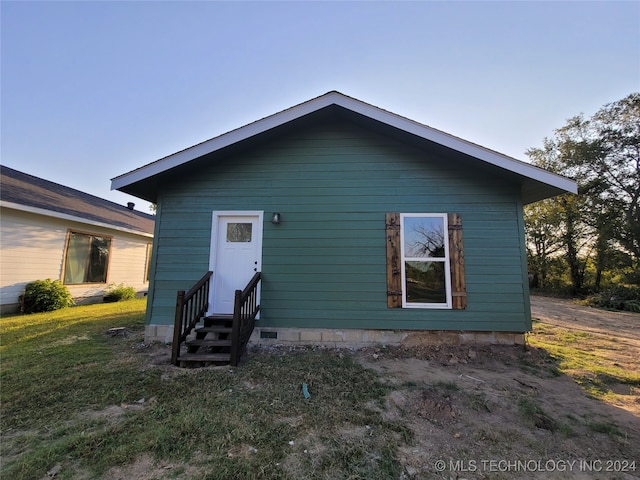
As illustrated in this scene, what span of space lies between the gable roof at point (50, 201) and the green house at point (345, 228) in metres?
4.27

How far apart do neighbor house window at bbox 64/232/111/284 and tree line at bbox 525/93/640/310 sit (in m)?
20.4

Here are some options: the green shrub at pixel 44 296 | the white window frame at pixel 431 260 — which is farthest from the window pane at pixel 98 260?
the white window frame at pixel 431 260

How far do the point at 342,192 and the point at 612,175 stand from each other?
17652 mm

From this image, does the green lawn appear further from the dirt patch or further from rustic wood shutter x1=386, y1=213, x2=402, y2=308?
rustic wood shutter x1=386, y1=213, x2=402, y2=308

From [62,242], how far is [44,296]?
162 centimetres

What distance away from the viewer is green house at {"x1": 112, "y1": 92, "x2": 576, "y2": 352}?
4.53m

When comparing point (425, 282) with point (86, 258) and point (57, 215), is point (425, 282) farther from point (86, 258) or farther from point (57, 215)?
point (86, 258)

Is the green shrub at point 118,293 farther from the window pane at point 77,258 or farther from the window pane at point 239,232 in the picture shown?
→ the window pane at point 239,232

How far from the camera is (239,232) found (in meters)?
4.97

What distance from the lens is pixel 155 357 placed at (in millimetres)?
4051

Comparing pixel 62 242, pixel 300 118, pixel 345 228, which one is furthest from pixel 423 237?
pixel 62 242

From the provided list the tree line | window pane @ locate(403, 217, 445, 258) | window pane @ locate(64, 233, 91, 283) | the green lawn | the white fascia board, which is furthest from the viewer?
the tree line

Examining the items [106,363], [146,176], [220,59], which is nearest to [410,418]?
[106,363]

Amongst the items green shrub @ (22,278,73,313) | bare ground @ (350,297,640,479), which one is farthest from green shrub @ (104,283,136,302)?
bare ground @ (350,297,640,479)
